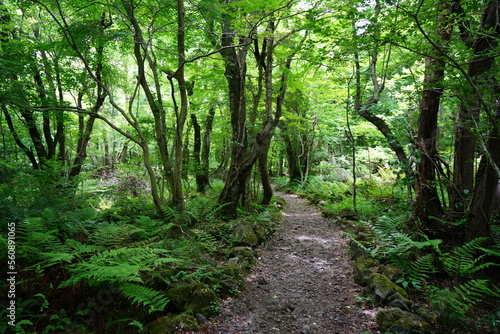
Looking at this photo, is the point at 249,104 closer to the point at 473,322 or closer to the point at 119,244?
the point at 119,244

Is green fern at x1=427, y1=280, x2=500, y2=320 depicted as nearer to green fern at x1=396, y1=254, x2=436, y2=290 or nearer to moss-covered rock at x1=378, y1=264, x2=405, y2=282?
green fern at x1=396, y1=254, x2=436, y2=290

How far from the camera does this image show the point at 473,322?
2.82m

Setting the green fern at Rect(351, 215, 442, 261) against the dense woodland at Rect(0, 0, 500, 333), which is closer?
the dense woodland at Rect(0, 0, 500, 333)

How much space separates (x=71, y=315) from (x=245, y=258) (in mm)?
2712

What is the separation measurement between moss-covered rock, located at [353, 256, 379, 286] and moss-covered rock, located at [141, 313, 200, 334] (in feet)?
8.69

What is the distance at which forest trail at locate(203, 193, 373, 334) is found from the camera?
305 cm

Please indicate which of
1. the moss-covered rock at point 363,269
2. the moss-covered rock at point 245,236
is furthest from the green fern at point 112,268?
the moss-covered rock at point 363,269

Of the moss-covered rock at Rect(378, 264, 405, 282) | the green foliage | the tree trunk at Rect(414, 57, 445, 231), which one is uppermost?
the tree trunk at Rect(414, 57, 445, 231)

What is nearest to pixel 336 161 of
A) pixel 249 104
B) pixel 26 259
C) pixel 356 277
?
pixel 249 104

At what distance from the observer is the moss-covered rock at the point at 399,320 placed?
2725mm

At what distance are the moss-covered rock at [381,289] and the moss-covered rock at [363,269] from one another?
0.93 ft

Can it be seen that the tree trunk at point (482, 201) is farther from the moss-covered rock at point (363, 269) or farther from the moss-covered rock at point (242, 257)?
the moss-covered rock at point (242, 257)

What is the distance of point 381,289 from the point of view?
11.3ft

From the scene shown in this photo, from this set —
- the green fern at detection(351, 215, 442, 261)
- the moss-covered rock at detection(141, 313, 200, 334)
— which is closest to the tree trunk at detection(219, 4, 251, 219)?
the green fern at detection(351, 215, 442, 261)
